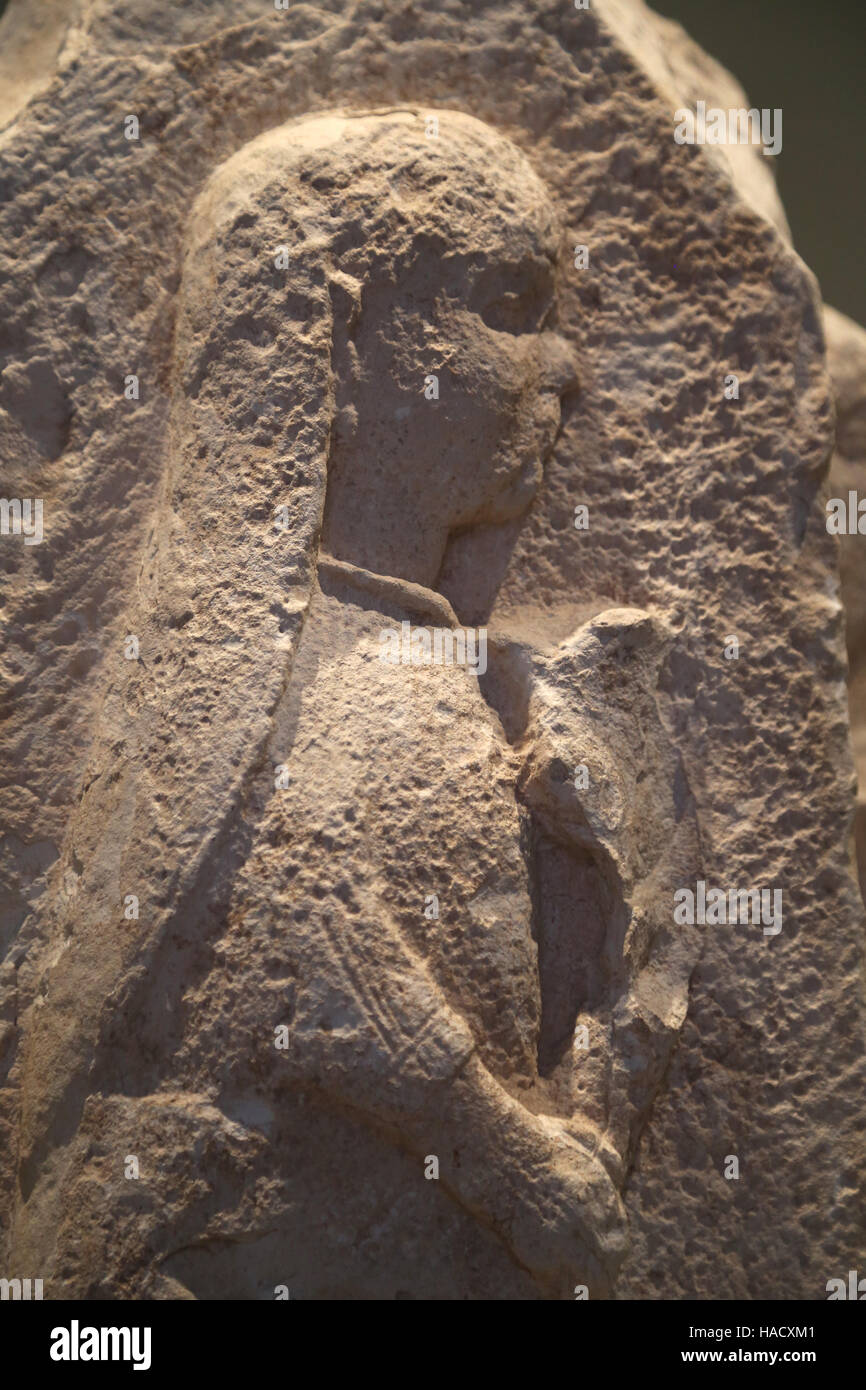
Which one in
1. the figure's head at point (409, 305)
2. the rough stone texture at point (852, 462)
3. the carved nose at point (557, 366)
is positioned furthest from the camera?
the rough stone texture at point (852, 462)

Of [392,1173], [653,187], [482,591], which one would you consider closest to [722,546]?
[482,591]

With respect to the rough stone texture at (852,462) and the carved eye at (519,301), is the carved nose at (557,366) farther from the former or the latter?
the rough stone texture at (852,462)

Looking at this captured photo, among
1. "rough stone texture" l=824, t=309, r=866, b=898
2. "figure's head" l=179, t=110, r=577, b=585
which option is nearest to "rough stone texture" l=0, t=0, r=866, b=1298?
"figure's head" l=179, t=110, r=577, b=585

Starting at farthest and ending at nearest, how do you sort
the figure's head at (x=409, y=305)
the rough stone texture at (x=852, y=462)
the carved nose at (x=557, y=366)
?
the rough stone texture at (x=852, y=462), the carved nose at (x=557, y=366), the figure's head at (x=409, y=305)

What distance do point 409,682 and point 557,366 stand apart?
0.68 m

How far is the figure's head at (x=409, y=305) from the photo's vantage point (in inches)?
88.3

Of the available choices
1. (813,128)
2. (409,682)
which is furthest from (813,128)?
(409,682)

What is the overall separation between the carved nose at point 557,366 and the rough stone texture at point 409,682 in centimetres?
1

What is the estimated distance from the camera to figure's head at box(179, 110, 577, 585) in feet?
7.36

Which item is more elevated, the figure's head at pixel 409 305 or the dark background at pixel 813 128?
the dark background at pixel 813 128

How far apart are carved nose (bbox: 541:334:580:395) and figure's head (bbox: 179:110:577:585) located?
0.06m

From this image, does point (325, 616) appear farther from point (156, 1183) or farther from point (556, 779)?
point (156, 1183)

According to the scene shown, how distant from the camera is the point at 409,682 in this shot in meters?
2.16

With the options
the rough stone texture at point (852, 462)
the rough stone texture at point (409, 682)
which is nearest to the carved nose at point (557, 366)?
the rough stone texture at point (409, 682)
